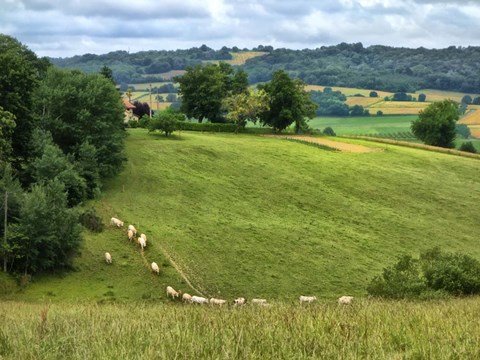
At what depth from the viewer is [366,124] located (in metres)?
174

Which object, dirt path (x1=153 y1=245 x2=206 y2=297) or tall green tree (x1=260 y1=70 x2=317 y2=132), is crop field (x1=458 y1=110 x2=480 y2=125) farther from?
dirt path (x1=153 y1=245 x2=206 y2=297)

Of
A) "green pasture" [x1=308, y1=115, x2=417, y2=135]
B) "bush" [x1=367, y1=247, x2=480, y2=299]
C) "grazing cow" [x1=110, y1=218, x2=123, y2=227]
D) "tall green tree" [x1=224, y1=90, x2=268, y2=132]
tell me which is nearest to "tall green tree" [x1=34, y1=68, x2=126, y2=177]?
"grazing cow" [x1=110, y1=218, x2=123, y2=227]

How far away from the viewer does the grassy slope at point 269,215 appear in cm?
3941

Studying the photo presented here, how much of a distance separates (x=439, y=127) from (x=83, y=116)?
279 feet

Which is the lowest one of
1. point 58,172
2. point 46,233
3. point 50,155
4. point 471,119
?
point 471,119

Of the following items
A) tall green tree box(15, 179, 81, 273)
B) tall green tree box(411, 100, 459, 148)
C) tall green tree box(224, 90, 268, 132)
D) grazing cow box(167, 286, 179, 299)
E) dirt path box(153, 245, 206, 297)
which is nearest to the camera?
grazing cow box(167, 286, 179, 299)

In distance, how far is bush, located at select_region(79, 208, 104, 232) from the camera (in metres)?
44.1

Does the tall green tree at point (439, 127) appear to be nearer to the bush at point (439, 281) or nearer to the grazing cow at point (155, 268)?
the grazing cow at point (155, 268)

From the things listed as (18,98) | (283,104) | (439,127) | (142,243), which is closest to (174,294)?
(142,243)

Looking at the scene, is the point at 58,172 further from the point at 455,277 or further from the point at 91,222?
the point at 455,277

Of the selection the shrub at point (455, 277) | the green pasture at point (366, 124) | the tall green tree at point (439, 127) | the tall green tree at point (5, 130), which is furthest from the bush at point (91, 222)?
the green pasture at point (366, 124)

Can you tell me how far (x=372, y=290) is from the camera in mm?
28891

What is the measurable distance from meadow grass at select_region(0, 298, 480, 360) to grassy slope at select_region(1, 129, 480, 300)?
24756 millimetres

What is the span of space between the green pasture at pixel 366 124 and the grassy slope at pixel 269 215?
228 ft
